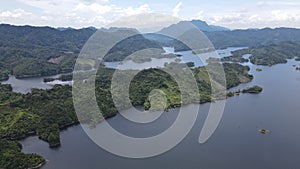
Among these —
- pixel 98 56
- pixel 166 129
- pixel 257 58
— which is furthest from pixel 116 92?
pixel 257 58

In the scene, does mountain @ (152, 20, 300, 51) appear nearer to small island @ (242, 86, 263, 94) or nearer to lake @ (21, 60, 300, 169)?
small island @ (242, 86, 263, 94)

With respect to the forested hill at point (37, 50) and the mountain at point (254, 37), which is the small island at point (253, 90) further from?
the mountain at point (254, 37)

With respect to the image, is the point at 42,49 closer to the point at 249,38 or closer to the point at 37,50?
the point at 37,50

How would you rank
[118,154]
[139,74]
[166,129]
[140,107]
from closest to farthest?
[118,154] → [166,129] → [140,107] → [139,74]

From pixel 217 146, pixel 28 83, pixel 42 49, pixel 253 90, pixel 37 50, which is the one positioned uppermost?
pixel 42 49

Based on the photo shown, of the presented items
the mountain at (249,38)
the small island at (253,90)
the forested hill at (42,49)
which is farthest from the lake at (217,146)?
the mountain at (249,38)

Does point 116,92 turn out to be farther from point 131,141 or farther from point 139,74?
point 131,141

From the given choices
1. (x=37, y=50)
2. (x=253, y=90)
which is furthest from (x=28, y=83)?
(x=253, y=90)

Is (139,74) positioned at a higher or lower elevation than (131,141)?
higher
